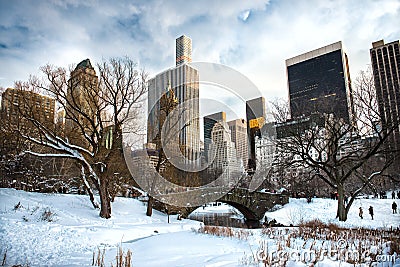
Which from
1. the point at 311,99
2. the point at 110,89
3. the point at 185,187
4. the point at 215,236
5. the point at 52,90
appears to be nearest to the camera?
the point at 215,236

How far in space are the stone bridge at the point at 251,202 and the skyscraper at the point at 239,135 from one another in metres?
3.69

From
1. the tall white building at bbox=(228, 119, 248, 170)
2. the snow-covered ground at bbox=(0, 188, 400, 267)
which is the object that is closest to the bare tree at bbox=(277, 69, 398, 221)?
the snow-covered ground at bbox=(0, 188, 400, 267)

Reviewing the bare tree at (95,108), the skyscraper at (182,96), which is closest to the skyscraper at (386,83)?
the skyscraper at (182,96)

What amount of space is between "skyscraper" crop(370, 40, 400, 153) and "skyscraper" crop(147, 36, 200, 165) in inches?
390

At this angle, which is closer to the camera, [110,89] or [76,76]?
[76,76]

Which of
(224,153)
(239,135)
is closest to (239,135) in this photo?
(239,135)

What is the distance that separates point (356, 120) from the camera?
1741 cm

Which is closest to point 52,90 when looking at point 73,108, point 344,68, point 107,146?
point 73,108

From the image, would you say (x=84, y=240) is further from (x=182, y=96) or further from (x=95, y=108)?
(x=182, y=96)

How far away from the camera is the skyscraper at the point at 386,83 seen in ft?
51.2

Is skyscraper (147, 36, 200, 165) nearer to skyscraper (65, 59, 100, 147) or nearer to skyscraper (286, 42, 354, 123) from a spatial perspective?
skyscraper (65, 59, 100, 147)

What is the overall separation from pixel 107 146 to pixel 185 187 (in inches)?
355

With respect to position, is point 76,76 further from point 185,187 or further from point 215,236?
point 185,187

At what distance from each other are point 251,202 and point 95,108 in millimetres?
18435
